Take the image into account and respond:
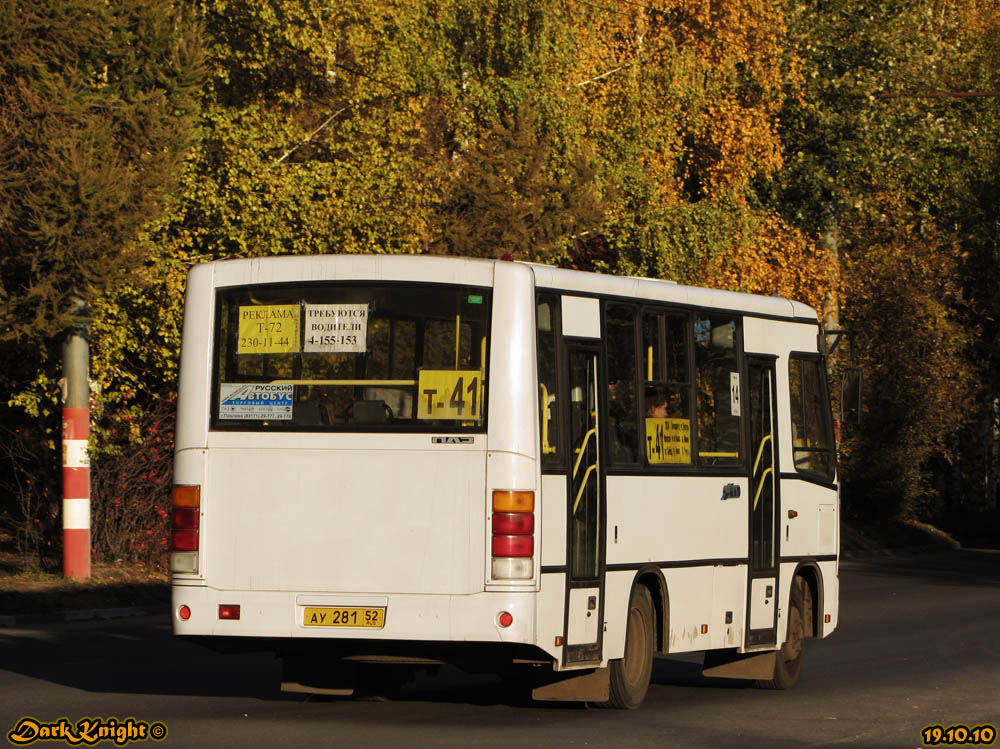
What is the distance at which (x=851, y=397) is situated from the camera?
15.9 meters

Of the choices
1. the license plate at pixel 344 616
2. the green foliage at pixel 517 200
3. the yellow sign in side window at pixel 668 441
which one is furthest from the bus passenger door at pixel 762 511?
the green foliage at pixel 517 200

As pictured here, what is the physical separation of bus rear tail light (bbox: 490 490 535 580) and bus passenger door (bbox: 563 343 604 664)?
50cm

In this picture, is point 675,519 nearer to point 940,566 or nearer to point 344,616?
point 344,616

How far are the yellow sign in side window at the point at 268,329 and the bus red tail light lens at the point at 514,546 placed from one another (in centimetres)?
186

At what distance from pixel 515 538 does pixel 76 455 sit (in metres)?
12.9

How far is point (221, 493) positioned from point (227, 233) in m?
13.6

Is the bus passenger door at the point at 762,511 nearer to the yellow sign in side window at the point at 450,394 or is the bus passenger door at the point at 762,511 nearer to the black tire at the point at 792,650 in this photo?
the black tire at the point at 792,650

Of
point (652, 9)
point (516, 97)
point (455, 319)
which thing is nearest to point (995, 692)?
point (455, 319)

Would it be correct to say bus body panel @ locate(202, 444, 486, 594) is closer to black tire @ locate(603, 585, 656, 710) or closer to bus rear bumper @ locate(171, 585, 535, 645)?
bus rear bumper @ locate(171, 585, 535, 645)

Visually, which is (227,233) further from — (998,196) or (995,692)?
(998,196)

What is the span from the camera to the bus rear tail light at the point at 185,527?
11883mm

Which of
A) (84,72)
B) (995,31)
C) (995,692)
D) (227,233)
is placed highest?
(995,31)

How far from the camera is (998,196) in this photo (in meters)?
53.8

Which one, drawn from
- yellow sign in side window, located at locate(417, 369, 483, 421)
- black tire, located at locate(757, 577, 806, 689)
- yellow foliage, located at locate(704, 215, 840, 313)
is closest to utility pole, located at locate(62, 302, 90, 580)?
black tire, located at locate(757, 577, 806, 689)
